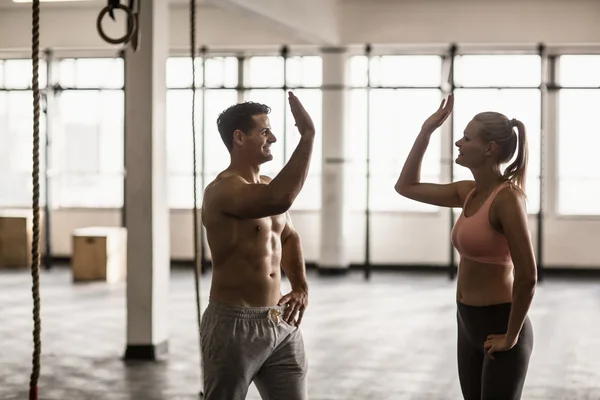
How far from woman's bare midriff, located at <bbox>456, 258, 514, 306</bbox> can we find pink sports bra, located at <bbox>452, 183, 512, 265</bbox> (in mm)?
21

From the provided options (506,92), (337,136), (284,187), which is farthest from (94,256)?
(284,187)

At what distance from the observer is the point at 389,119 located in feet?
36.8

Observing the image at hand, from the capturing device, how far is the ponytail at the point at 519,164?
2701 millimetres

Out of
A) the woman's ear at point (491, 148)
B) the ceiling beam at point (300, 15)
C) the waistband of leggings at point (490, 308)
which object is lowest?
the waistband of leggings at point (490, 308)

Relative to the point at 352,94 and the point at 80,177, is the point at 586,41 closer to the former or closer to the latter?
the point at 352,94

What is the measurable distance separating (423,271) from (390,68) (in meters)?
2.57

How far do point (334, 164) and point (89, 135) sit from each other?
358 cm

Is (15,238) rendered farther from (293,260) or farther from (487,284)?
(487,284)

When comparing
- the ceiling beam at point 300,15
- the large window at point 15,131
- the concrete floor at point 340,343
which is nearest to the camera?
the concrete floor at point 340,343

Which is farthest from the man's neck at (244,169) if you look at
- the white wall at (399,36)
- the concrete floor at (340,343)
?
the white wall at (399,36)

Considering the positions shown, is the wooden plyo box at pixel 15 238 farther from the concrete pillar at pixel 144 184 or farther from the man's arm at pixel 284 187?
the man's arm at pixel 284 187

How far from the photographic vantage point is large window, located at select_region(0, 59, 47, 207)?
1195 centimetres

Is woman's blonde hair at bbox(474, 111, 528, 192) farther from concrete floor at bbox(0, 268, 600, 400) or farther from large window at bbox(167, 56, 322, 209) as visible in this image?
large window at bbox(167, 56, 322, 209)

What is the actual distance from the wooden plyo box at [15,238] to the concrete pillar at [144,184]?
527 cm
